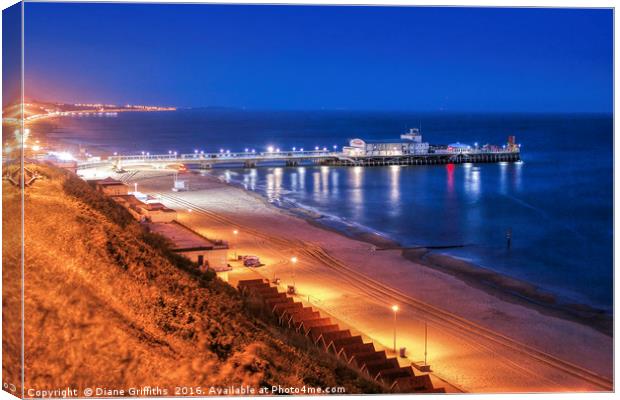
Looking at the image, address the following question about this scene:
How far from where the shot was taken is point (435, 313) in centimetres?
1147

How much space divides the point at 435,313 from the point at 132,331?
6.17 metres

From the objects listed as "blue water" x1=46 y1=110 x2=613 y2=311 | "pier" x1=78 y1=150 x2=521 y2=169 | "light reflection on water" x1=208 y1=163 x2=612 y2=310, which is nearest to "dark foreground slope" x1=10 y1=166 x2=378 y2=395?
"blue water" x1=46 y1=110 x2=613 y2=311

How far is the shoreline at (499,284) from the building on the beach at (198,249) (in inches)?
185

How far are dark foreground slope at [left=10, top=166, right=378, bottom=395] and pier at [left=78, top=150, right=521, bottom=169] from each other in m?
27.7

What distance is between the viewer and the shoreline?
1233cm

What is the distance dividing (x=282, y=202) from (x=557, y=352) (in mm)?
16569

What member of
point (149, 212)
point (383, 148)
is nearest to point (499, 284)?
point (149, 212)

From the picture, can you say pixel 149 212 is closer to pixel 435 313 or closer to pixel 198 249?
pixel 198 249

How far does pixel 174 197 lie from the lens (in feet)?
80.2

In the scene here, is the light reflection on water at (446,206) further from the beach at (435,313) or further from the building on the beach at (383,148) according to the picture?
the beach at (435,313)

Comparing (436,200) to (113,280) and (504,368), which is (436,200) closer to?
(504,368)

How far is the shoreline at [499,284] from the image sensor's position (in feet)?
40.4

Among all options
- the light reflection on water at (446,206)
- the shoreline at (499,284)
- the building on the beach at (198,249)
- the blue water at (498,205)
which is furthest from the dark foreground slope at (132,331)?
the light reflection on water at (446,206)

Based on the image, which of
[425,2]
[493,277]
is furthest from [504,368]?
[493,277]
